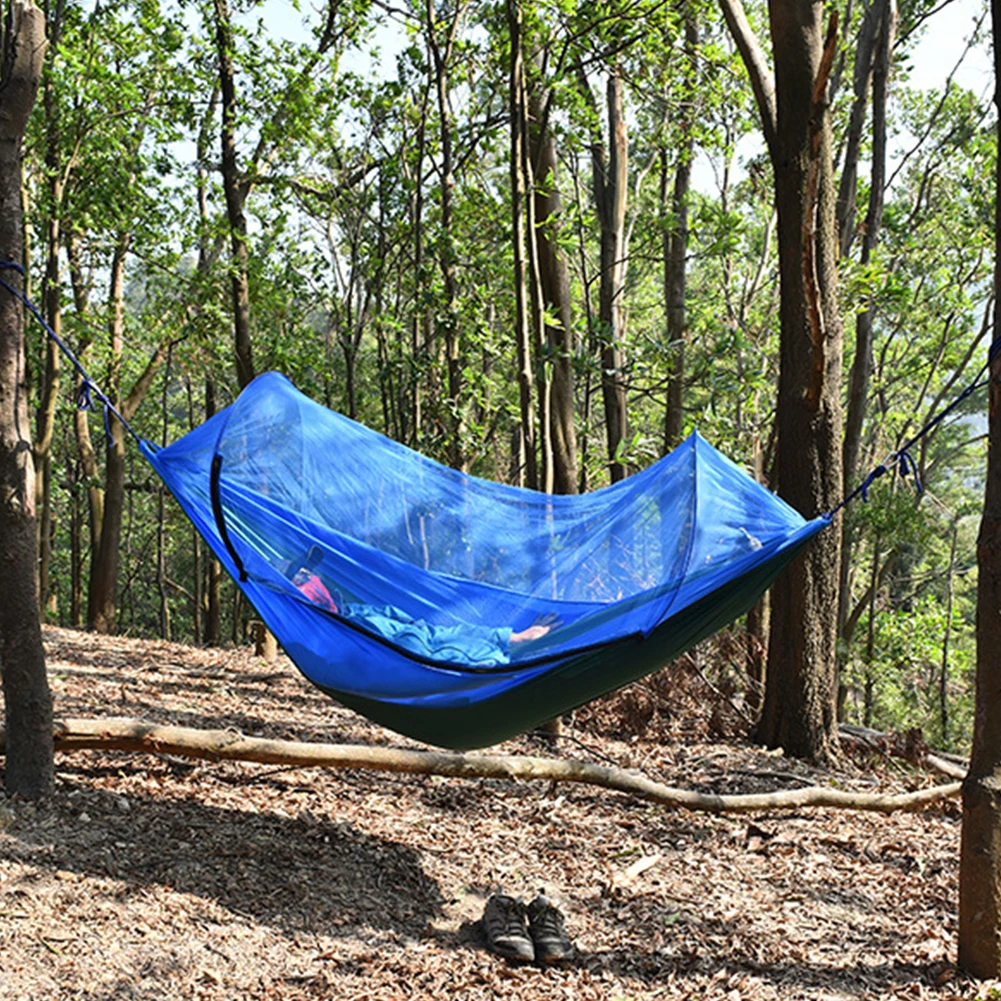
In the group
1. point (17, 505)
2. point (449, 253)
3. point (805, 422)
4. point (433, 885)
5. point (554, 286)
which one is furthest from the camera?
point (449, 253)

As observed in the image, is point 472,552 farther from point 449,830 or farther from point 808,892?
point 808,892

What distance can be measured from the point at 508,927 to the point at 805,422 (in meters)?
2.49

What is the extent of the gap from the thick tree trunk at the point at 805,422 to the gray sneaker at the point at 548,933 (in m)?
1.93

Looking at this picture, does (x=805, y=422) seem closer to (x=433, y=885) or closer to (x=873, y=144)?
(x=433, y=885)

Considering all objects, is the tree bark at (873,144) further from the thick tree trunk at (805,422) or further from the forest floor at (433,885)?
the forest floor at (433,885)

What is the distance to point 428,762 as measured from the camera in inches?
123

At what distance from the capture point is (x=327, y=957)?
7.57 feet

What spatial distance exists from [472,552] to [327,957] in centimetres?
133

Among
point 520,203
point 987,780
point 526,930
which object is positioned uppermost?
point 520,203

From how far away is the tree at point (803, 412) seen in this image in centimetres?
403

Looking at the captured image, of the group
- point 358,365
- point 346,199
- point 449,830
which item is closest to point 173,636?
point 358,365

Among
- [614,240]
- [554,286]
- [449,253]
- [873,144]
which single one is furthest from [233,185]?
[873,144]

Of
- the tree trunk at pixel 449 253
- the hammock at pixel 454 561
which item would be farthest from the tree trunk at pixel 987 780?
the tree trunk at pixel 449 253

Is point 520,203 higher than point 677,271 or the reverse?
the reverse
